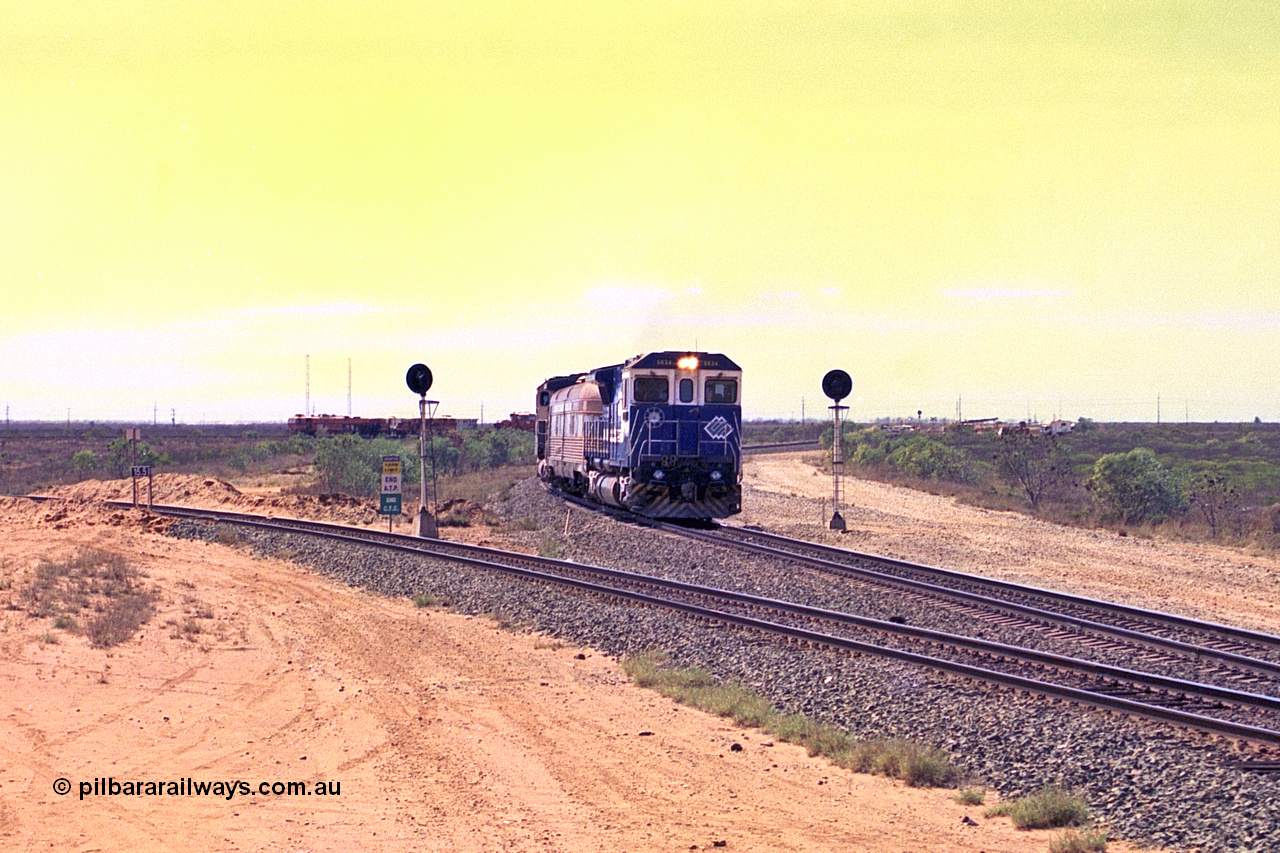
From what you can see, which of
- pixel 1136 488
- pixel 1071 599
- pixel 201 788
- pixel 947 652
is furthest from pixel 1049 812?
pixel 1136 488

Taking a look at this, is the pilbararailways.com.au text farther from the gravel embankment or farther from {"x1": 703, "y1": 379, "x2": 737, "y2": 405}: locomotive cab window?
{"x1": 703, "y1": 379, "x2": 737, "y2": 405}: locomotive cab window

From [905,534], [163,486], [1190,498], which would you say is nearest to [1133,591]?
[905,534]

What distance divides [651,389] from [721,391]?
184cm

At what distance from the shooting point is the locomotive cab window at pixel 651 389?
86.2ft

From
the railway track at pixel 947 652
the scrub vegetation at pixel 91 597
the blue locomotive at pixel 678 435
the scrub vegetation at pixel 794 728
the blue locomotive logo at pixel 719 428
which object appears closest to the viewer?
the scrub vegetation at pixel 794 728

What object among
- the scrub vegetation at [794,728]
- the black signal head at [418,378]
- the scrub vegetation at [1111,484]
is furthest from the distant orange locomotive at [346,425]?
the scrub vegetation at [794,728]

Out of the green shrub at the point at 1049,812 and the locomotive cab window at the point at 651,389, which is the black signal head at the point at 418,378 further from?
the green shrub at the point at 1049,812

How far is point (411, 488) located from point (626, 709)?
34509 mm

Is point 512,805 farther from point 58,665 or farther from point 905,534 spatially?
point 905,534

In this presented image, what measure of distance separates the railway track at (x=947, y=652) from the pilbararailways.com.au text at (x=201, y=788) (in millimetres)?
7094

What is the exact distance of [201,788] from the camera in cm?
939

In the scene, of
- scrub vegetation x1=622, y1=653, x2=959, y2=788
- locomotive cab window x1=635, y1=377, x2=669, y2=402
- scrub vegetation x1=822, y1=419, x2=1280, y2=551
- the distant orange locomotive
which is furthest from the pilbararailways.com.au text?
the distant orange locomotive

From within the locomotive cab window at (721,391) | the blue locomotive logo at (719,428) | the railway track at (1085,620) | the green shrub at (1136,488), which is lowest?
the railway track at (1085,620)

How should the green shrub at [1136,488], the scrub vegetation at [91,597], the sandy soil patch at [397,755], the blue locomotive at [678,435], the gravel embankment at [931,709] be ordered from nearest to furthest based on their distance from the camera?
the sandy soil patch at [397,755] → the gravel embankment at [931,709] → the scrub vegetation at [91,597] → the blue locomotive at [678,435] → the green shrub at [1136,488]
